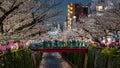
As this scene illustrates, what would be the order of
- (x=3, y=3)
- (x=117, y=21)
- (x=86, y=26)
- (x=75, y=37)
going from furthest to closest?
(x=75, y=37) → (x=86, y=26) → (x=117, y=21) → (x=3, y=3)

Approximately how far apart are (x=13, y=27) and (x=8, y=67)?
A: 5184mm

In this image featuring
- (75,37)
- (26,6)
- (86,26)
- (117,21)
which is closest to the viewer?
(26,6)

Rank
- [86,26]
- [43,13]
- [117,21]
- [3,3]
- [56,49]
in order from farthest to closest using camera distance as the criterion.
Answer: [86,26] < [56,49] < [117,21] < [43,13] < [3,3]

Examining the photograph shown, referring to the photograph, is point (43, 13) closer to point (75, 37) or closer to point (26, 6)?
point (26, 6)

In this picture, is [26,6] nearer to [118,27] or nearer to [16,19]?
[16,19]

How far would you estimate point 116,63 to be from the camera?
2080cm

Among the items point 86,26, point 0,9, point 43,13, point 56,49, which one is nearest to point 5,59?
point 0,9

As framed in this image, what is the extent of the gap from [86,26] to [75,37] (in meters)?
25.2

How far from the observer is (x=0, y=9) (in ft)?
59.8

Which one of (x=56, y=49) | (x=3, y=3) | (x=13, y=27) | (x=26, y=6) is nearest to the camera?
(x=3, y=3)

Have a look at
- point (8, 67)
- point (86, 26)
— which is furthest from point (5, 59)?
point (86, 26)

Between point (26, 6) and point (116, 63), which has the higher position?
point (26, 6)

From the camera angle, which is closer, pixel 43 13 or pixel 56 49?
pixel 43 13

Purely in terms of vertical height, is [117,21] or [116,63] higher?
[117,21]
